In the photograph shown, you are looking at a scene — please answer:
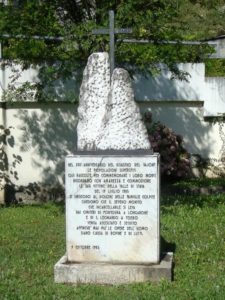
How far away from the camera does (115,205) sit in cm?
612

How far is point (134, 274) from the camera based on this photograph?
6.02 metres

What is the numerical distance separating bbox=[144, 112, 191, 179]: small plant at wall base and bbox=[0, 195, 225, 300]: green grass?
3.21 ft

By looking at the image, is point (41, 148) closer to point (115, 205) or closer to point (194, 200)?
point (194, 200)

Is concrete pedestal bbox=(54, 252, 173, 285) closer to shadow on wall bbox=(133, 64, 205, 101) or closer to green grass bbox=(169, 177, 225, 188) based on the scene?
green grass bbox=(169, 177, 225, 188)

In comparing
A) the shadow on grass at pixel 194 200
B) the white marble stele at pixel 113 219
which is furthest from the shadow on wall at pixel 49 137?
the white marble stele at pixel 113 219

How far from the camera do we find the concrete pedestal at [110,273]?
19.7ft

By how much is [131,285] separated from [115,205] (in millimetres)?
727

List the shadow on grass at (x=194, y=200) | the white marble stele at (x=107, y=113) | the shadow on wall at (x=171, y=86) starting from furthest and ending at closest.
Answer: the shadow on wall at (x=171, y=86), the shadow on grass at (x=194, y=200), the white marble stele at (x=107, y=113)

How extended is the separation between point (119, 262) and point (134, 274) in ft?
0.67

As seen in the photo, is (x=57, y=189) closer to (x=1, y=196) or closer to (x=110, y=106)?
(x=1, y=196)

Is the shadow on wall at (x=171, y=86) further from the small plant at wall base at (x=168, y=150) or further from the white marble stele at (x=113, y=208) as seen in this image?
the white marble stele at (x=113, y=208)

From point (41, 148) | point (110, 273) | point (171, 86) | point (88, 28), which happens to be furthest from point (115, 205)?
point (171, 86)

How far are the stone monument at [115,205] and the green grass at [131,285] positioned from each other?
0.57 ft

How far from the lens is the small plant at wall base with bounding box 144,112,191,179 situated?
11258mm
